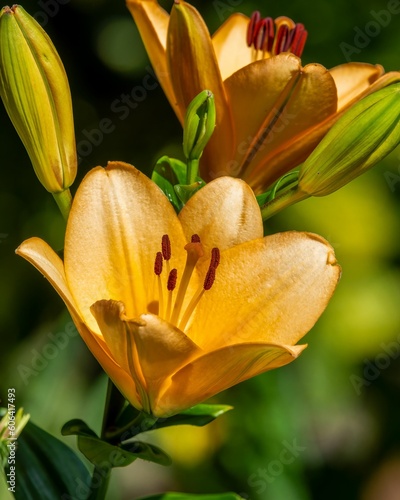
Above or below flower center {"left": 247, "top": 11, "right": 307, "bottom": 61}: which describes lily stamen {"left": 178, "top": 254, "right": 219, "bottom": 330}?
below

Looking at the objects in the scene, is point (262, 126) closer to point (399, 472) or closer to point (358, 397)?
point (358, 397)

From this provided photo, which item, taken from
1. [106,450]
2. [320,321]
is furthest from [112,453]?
[320,321]

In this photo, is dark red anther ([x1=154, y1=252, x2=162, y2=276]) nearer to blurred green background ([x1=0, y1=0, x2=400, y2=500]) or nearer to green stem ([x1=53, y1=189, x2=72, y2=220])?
green stem ([x1=53, y1=189, x2=72, y2=220])

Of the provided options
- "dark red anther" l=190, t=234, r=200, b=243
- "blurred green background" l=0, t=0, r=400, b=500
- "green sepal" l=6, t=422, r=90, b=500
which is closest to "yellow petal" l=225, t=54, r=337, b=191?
"dark red anther" l=190, t=234, r=200, b=243

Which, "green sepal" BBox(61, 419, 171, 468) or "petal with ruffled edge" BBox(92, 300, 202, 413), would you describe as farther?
"green sepal" BBox(61, 419, 171, 468)

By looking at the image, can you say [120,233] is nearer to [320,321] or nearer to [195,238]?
[195,238]

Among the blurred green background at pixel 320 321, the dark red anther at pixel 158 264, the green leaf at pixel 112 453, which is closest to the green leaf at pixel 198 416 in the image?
the green leaf at pixel 112 453

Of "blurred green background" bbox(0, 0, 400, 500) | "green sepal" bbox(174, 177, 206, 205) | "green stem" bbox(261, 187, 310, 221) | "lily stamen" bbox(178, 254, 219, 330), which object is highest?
"green sepal" bbox(174, 177, 206, 205)
